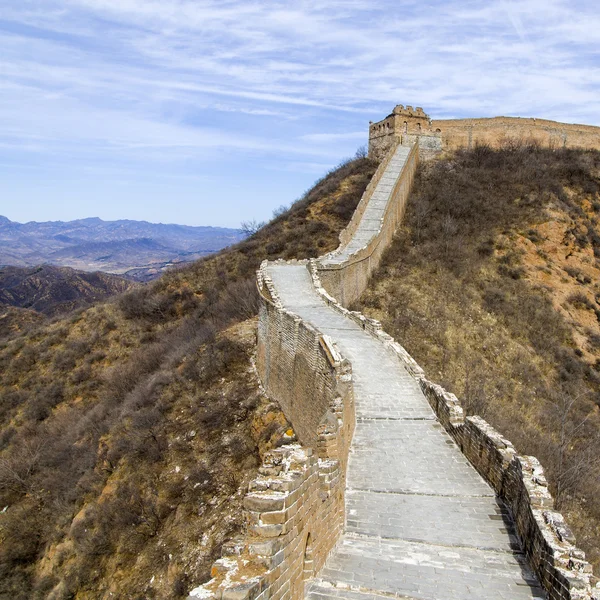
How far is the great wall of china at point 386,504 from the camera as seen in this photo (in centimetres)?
432

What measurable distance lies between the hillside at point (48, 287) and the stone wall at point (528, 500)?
97578 millimetres

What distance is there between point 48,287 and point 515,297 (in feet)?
380

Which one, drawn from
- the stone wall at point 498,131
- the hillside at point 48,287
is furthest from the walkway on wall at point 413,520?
the hillside at point 48,287

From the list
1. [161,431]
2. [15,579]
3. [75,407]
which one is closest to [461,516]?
[161,431]

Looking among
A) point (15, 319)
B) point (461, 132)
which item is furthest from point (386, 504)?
point (15, 319)

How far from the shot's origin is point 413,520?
6832mm

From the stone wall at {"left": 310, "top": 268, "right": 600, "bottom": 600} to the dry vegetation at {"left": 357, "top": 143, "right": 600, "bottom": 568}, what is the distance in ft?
8.47

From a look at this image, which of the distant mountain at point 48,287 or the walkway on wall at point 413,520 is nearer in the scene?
the walkway on wall at point 413,520

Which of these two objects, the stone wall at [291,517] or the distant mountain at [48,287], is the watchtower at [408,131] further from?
the distant mountain at [48,287]

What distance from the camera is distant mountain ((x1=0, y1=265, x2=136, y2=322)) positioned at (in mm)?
106938

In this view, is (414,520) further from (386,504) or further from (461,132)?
(461,132)

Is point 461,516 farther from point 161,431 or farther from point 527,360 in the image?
point 527,360

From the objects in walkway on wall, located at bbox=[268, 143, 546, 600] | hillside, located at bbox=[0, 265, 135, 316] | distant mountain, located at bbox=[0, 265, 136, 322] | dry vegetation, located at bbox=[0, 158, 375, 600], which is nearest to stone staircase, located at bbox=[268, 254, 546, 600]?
walkway on wall, located at bbox=[268, 143, 546, 600]

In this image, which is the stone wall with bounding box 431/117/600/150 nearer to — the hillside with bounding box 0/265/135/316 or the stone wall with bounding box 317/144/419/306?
the stone wall with bounding box 317/144/419/306
